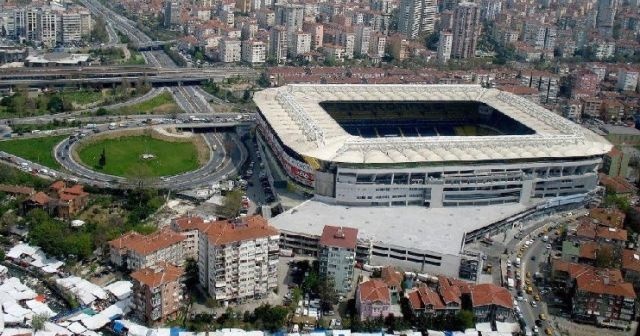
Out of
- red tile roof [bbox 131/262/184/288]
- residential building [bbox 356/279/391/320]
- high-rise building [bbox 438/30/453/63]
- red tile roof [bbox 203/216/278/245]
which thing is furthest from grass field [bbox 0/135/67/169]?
high-rise building [bbox 438/30/453/63]

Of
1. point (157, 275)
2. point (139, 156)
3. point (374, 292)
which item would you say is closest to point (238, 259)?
point (157, 275)

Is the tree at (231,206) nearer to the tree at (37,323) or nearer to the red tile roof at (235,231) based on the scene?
the red tile roof at (235,231)

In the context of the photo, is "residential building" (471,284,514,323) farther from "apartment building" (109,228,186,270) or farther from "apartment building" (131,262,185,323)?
"apartment building" (109,228,186,270)

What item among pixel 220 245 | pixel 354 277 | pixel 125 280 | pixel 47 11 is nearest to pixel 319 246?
pixel 354 277

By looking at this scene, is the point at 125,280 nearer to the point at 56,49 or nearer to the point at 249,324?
the point at 249,324

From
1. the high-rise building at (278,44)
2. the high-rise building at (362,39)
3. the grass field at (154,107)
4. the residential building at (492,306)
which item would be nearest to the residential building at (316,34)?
the high-rise building at (362,39)

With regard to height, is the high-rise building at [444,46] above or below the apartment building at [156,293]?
above

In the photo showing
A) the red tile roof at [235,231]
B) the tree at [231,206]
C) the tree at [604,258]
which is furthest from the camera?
the tree at [231,206]
